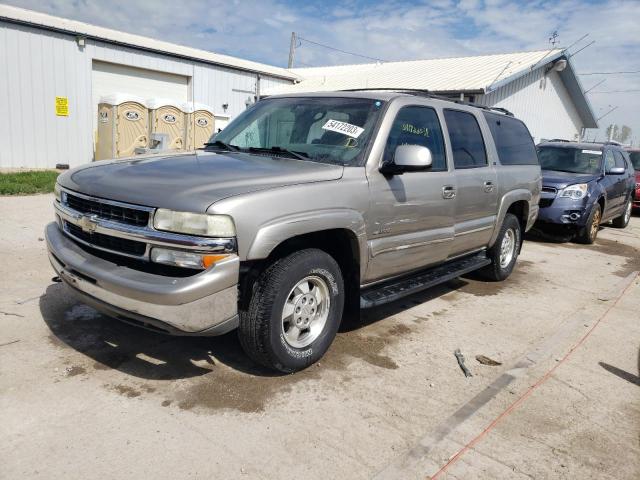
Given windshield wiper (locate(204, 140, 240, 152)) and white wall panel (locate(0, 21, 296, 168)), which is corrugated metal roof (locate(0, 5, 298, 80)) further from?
windshield wiper (locate(204, 140, 240, 152))

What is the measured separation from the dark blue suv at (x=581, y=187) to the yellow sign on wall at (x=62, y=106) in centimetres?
1287

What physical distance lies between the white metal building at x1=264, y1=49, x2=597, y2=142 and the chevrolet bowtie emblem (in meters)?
14.1

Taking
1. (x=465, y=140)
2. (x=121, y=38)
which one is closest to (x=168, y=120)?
(x=121, y=38)

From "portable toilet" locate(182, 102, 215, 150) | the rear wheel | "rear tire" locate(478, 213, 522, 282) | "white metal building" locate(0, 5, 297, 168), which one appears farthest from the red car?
"white metal building" locate(0, 5, 297, 168)

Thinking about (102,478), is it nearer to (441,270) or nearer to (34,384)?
(34,384)

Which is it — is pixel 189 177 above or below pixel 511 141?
below

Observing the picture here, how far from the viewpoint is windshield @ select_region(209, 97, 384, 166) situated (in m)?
3.87

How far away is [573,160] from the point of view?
9.85 metres

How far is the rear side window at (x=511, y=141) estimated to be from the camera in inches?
224

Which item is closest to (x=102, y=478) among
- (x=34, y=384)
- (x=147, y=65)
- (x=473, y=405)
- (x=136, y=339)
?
(x=34, y=384)

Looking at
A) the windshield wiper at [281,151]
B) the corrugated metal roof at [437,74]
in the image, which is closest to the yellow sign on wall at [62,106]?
the corrugated metal roof at [437,74]

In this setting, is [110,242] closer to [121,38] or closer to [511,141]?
[511,141]

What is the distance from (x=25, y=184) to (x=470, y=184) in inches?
354

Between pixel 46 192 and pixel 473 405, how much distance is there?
9522mm
